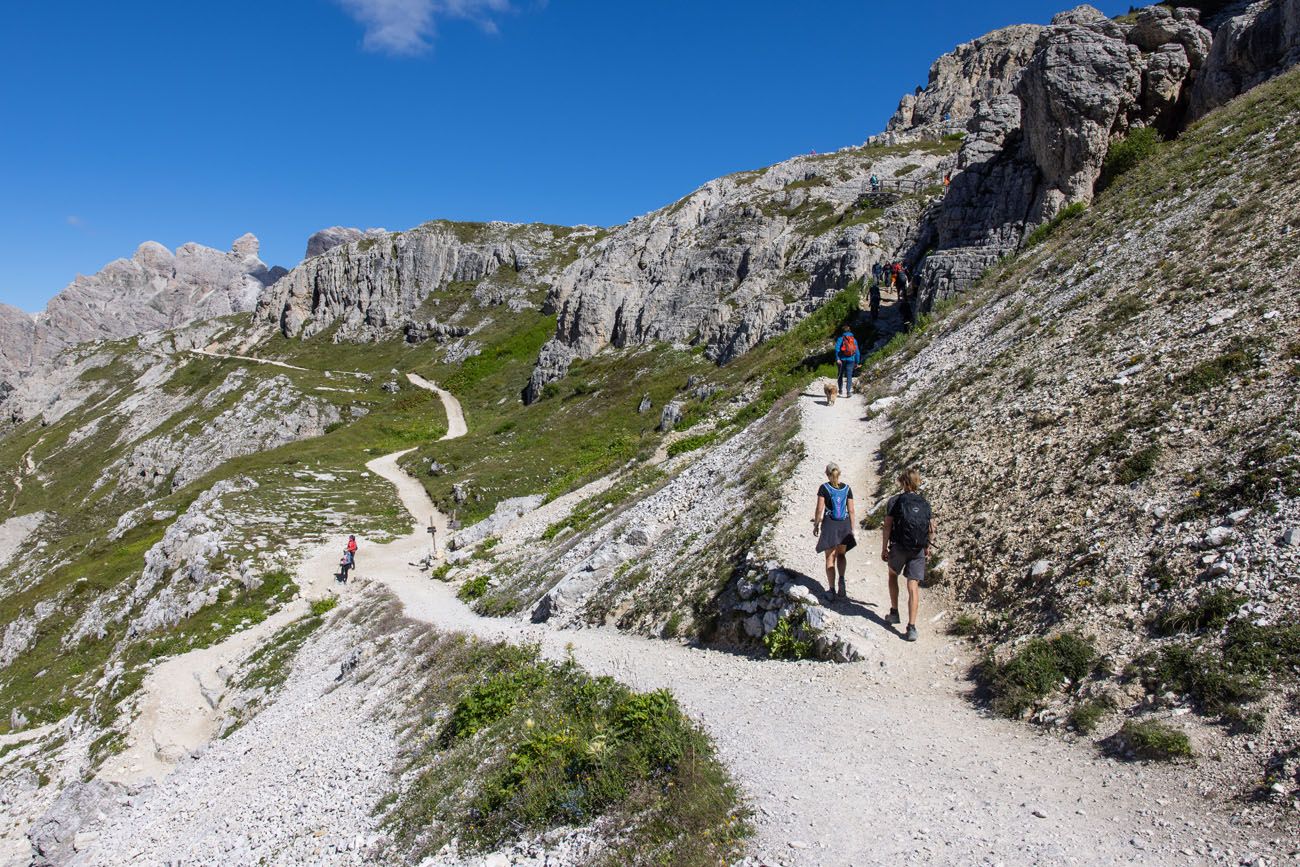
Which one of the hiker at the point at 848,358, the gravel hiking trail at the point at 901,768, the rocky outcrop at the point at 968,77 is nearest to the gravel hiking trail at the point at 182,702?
the gravel hiking trail at the point at 901,768

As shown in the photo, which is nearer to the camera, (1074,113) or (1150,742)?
(1150,742)

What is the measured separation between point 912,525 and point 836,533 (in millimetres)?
1681

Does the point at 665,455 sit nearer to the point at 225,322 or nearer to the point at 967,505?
the point at 967,505

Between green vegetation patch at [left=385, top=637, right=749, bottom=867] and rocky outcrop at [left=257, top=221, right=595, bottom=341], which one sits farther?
rocky outcrop at [left=257, top=221, right=595, bottom=341]

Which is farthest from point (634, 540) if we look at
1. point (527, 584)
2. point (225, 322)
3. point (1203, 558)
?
point (225, 322)

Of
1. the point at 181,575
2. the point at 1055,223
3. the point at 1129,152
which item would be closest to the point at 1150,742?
the point at 1055,223

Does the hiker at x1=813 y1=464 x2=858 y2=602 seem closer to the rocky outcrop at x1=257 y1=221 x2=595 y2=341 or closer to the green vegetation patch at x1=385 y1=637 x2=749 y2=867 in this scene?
the green vegetation patch at x1=385 y1=637 x2=749 y2=867

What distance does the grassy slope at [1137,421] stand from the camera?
9.66 meters

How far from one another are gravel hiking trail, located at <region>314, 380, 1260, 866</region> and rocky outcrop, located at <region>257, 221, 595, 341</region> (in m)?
123

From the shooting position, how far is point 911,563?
12.2 metres

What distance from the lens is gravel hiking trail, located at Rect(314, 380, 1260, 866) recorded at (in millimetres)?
6637

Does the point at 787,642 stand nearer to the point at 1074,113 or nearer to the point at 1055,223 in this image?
the point at 1055,223

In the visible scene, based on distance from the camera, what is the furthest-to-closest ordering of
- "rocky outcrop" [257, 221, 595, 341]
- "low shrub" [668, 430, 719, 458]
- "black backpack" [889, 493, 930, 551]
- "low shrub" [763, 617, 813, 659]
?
"rocky outcrop" [257, 221, 595, 341] < "low shrub" [668, 430, 719, 458] < "low shrub" [763, 617, 813, 659] < "black backpack" [889, 493, 930, 551]

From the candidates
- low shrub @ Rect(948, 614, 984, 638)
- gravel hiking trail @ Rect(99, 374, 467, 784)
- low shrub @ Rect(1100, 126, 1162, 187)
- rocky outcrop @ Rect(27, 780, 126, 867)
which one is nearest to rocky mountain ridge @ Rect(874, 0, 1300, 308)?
low shrub @ Rect(1100, 126, 1162, 187)
